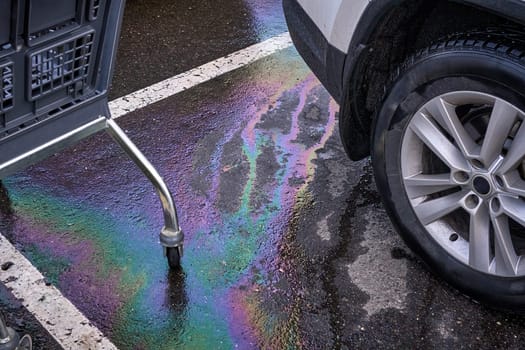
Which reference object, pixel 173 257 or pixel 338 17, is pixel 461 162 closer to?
pixel 338 17

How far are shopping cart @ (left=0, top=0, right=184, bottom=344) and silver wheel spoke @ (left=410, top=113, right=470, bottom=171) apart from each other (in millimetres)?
1053

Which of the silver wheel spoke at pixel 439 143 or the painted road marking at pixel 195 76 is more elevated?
the silver wheel spoke at pixel 439 143

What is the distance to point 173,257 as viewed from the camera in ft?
8.73

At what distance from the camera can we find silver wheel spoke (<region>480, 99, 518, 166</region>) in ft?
7.28

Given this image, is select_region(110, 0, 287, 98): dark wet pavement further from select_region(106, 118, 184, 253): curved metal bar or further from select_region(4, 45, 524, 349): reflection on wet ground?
select_region(106, 118, 184, 253): curved metal bar

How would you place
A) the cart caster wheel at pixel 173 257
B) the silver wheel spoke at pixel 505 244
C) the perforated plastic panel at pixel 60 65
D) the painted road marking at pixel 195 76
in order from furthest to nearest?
1. the painted road marking at pixel 195 76
2. the cart caster wheel at pixel 173 257
3. the silver wheel spoke at pixel 505 244
4. the perforated plastic panel at pixel 60 65

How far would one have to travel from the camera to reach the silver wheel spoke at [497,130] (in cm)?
222

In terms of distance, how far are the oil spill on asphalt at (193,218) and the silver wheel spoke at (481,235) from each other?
0.67 m

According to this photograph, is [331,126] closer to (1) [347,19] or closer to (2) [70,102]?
(1) [347,19]

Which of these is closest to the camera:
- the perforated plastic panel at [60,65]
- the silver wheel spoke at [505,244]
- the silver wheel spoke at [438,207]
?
the perforated plastic panel at [60,65]

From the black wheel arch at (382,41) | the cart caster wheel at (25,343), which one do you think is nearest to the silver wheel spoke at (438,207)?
the black wheel arch at (382,41)

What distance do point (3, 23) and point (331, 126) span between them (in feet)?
6.70

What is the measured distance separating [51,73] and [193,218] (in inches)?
42.2

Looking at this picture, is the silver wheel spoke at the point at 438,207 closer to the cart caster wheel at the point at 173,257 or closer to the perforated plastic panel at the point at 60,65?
the cart caster wheel at the point at 173,257
